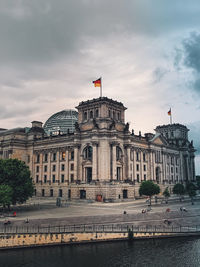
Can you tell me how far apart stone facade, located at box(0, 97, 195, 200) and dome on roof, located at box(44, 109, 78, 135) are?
964 cm

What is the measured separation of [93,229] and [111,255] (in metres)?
7.01

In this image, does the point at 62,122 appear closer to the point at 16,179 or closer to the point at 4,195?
the point at 16,179

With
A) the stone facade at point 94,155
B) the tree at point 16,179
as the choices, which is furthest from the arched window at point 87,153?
the tree at point 16,179

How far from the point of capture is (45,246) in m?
36.0

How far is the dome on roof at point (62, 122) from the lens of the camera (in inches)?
4510

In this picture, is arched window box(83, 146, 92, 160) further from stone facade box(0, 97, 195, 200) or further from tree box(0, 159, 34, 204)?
tree box(0, 159, 34, 204)

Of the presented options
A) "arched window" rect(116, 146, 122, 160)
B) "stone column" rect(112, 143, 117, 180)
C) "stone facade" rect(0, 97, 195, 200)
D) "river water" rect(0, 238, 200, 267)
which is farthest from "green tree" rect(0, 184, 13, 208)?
"arched window" rect(116, 146, 122, 160)

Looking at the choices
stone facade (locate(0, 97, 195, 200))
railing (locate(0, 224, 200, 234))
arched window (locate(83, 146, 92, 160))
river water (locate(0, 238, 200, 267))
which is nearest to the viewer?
river water (locate(0, 238, 200, 267))

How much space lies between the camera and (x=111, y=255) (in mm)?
32969

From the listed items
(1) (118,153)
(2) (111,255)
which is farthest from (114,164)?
(2) (111,255)

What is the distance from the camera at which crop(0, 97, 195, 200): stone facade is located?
79.8 m

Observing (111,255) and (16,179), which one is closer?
(111,255)

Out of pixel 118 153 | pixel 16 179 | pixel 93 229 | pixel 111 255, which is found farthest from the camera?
pixel 118 153

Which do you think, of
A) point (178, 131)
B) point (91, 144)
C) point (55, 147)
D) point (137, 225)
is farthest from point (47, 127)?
Answer: point (137, 225)
